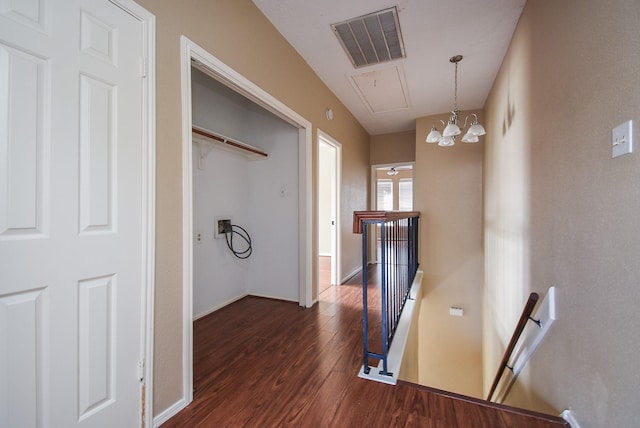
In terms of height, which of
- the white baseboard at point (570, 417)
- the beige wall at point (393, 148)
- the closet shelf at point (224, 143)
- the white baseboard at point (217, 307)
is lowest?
the white baseboard at point (217, 307)

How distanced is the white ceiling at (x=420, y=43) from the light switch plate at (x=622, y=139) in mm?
1733

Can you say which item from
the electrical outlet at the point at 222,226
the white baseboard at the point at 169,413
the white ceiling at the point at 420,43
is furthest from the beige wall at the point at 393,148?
the white baseboard at the point at 169,413

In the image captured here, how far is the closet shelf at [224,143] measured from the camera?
94.3 inches

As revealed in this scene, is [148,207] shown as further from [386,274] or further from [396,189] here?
[396,189]

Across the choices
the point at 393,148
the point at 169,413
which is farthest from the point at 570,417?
the point at 393,148

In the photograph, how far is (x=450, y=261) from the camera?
14.2 feet

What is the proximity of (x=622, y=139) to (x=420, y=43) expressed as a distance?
2.13m

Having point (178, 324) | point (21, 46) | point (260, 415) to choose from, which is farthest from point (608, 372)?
point (21, 46)

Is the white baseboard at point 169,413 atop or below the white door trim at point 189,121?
below

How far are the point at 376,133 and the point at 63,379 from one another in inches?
214

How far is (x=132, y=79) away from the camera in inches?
48.4

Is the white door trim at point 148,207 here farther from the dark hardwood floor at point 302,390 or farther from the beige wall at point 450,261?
the beige wall at point 450,261

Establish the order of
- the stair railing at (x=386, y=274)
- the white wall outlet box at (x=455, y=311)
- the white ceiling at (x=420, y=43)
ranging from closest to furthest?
the stair railing at (x=386, y=274) → the white ceiling at (x=420, y=43) → the white wall outlet box at (x=455, y=311)

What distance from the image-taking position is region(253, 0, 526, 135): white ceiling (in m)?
2.12
